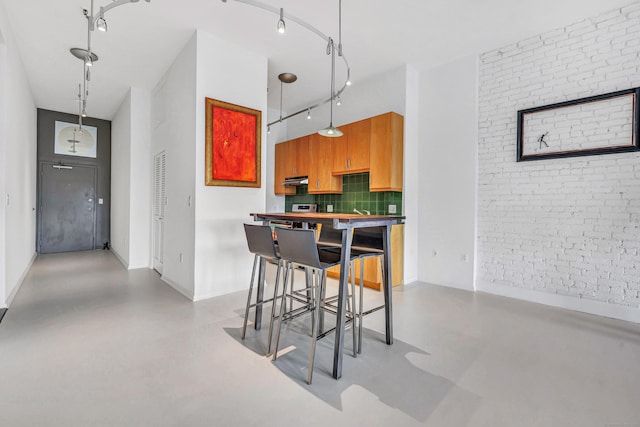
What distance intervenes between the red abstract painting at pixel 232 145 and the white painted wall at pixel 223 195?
0.08 meters

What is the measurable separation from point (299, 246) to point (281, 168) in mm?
4167

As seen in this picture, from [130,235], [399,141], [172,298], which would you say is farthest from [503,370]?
[130,235]

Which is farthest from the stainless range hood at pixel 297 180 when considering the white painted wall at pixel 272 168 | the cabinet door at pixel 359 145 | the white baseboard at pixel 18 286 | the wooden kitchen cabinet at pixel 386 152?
the white baseboard at pixel 18 286

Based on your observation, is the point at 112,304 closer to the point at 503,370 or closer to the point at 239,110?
the point at 239,110

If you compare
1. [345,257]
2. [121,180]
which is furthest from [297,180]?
[345,257]

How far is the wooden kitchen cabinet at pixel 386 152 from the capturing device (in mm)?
4285

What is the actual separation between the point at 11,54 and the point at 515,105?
6.10 meters

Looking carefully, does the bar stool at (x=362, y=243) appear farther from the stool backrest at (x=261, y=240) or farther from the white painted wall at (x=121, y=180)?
the white painted wall at (x=121, y=180)

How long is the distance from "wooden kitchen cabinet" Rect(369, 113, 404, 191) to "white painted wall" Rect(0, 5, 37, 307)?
4269mm

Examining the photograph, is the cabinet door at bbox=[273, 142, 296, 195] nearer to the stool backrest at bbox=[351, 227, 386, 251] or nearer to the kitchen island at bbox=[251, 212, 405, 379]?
the stool backrest at bbox=[351, 227, 386, 251]

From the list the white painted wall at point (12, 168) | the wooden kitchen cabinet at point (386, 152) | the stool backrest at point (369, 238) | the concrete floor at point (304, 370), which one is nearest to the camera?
the concrete floor at point (304, 370)

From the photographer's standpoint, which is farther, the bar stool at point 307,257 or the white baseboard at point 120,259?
the white baseboard at point 120,259

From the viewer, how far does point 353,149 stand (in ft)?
15.4

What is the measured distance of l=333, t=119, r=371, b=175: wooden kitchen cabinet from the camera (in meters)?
4.54
